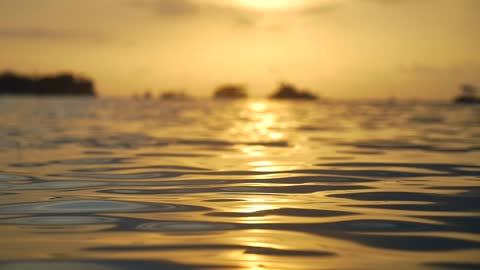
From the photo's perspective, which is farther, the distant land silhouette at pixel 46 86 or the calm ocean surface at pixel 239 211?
the distant land silhouette at pixel 46 86

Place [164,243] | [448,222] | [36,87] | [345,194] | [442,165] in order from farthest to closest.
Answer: [36,87] < [442,165] < [345,194] < [448,222] < [164,243]

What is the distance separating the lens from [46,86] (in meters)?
155

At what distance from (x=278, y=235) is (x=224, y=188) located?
7.46ft

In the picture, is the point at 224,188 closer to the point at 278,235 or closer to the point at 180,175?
the point at 180,175

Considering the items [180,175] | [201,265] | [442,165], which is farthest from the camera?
[442,165]

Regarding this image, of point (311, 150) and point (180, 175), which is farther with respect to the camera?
point (311, 150)

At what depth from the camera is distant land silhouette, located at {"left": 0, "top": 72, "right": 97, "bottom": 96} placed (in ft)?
479

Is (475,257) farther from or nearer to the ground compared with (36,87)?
nearer to the ground

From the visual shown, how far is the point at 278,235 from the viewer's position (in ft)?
12.8

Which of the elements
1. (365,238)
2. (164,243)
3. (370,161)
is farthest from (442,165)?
(164,243)

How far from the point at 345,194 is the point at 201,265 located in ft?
9.45

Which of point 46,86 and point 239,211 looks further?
point 46,86

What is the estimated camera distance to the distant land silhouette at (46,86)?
479 feet

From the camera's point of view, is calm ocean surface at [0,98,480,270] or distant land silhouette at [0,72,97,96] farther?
distant land silhouette at [0,72,97,96]
